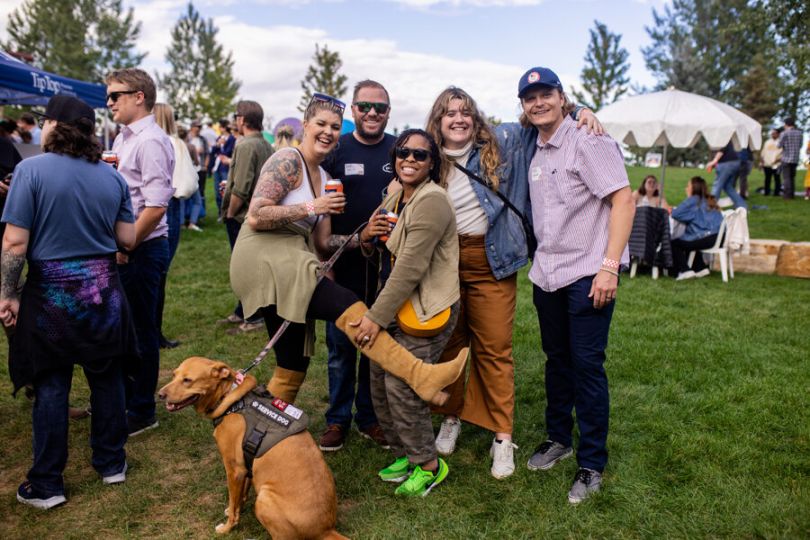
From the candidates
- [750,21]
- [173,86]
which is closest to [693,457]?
[750,21]

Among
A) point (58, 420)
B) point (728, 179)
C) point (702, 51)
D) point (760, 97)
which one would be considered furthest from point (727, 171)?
point (702, 51)

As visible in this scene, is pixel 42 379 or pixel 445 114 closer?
pixel 42 379

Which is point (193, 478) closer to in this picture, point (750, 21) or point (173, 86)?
point (750, 21)

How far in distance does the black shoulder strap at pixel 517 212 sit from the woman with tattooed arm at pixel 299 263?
0.65 m

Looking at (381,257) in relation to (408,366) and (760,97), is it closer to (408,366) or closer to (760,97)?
(408,366)

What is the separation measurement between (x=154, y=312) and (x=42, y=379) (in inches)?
41.2

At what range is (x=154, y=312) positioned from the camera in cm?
427

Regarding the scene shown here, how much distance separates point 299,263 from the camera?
126 inches

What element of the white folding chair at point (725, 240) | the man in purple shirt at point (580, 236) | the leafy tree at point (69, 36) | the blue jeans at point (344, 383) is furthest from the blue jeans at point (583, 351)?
the leafy tree at point (69, 36)

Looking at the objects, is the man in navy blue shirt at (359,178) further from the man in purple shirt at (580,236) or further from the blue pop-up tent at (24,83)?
the blue pop-up tent at (24,83)

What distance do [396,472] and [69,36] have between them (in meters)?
57.1

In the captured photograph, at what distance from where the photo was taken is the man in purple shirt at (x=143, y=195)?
3910 mm

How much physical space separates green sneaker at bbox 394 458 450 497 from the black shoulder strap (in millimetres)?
1440

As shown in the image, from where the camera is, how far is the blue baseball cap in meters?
3.32
